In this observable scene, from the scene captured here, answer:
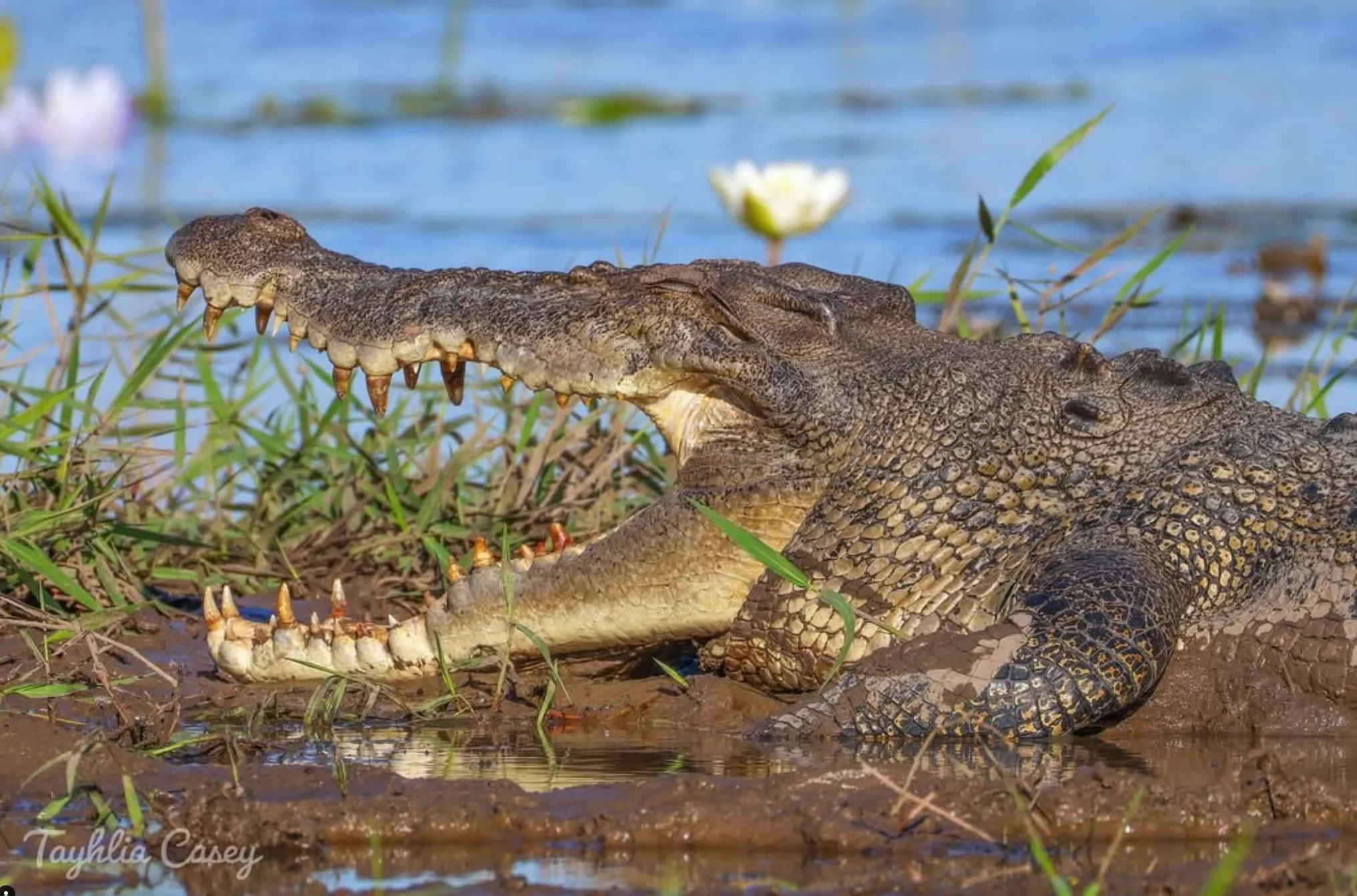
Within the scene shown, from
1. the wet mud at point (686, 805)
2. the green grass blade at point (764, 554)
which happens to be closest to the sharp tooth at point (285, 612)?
the wet mud at point (686, 805)

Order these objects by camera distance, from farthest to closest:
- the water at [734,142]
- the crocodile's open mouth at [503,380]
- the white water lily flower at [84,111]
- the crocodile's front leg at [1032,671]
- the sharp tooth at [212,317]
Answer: the white water lily flower at [84,111] → the water at [734,142] → the sharp tooth at [212,317] → the crocodile's open mouth at [503,380] → the crocodile's front leg at [1032,671]

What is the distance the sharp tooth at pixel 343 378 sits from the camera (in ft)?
14.1

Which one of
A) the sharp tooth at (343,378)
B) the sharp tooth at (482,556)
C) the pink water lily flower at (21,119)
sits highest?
the sharp tooth at (343,378)

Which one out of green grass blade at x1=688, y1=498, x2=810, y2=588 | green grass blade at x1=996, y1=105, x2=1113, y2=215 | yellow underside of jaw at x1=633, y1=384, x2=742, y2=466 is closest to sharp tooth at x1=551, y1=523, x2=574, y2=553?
yellow underside of jaw at x1=633, y1=384, x2=742, y2=466

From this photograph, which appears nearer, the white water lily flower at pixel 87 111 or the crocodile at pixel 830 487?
the crocodile at pixel 830 487

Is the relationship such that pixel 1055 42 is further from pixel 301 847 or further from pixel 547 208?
pixel 301 847

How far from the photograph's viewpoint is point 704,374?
4.26 metres

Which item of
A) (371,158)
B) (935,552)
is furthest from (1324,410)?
(371,158)

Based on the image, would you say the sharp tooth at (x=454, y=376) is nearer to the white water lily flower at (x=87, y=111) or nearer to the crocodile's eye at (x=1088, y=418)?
the crocodile's eye at (x=1088, y=418)

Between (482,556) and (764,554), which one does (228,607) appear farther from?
(764,554)

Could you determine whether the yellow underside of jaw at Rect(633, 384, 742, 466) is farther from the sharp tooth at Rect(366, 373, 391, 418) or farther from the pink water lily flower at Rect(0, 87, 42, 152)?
the pink water lily flower at Rect(0, 87, 42, 152)

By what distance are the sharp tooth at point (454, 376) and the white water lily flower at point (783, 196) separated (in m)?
2.31

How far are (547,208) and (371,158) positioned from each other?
109 inches

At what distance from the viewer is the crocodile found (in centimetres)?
399
